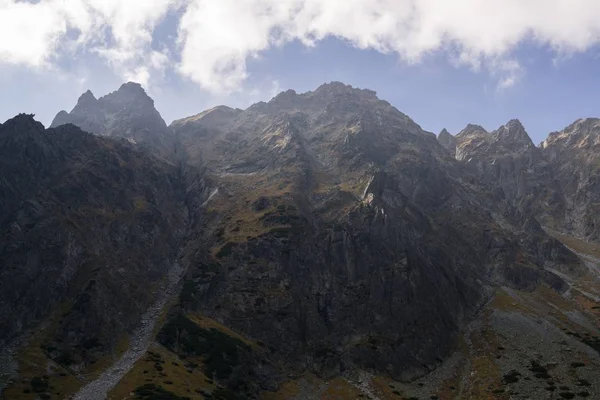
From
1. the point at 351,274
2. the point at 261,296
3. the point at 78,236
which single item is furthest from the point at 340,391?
the point at 78,236

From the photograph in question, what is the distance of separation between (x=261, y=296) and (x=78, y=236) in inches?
2120

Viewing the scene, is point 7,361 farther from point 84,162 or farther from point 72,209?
point 84,162

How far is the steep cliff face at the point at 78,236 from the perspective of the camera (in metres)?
107

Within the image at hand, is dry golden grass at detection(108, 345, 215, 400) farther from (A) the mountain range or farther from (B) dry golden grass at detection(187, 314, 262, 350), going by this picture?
(B) dry golden grass at detection(187, 314, 262, 350)

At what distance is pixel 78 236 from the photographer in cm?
13275

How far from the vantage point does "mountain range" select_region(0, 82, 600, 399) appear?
327 feet

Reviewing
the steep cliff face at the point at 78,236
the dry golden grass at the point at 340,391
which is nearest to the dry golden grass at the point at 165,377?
the steep cliff face at the point at 78,236

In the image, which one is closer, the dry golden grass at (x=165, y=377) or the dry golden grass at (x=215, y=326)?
the dry golden grass at (x=165, y=377)

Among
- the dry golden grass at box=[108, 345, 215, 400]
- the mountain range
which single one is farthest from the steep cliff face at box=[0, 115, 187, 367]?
the dry golden grass at box=[108, 345, 215, 400]

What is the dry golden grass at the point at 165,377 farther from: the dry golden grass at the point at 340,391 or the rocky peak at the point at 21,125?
the rocky peak at the point at 21,125

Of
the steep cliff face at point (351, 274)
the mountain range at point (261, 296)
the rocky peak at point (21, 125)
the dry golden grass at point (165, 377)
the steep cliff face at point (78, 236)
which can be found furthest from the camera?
the rocky peak at point (21, 125)

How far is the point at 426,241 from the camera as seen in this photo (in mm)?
169625

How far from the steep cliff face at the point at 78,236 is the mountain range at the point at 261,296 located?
1.58 ft

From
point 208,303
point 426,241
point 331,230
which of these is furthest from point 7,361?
point 426,241
